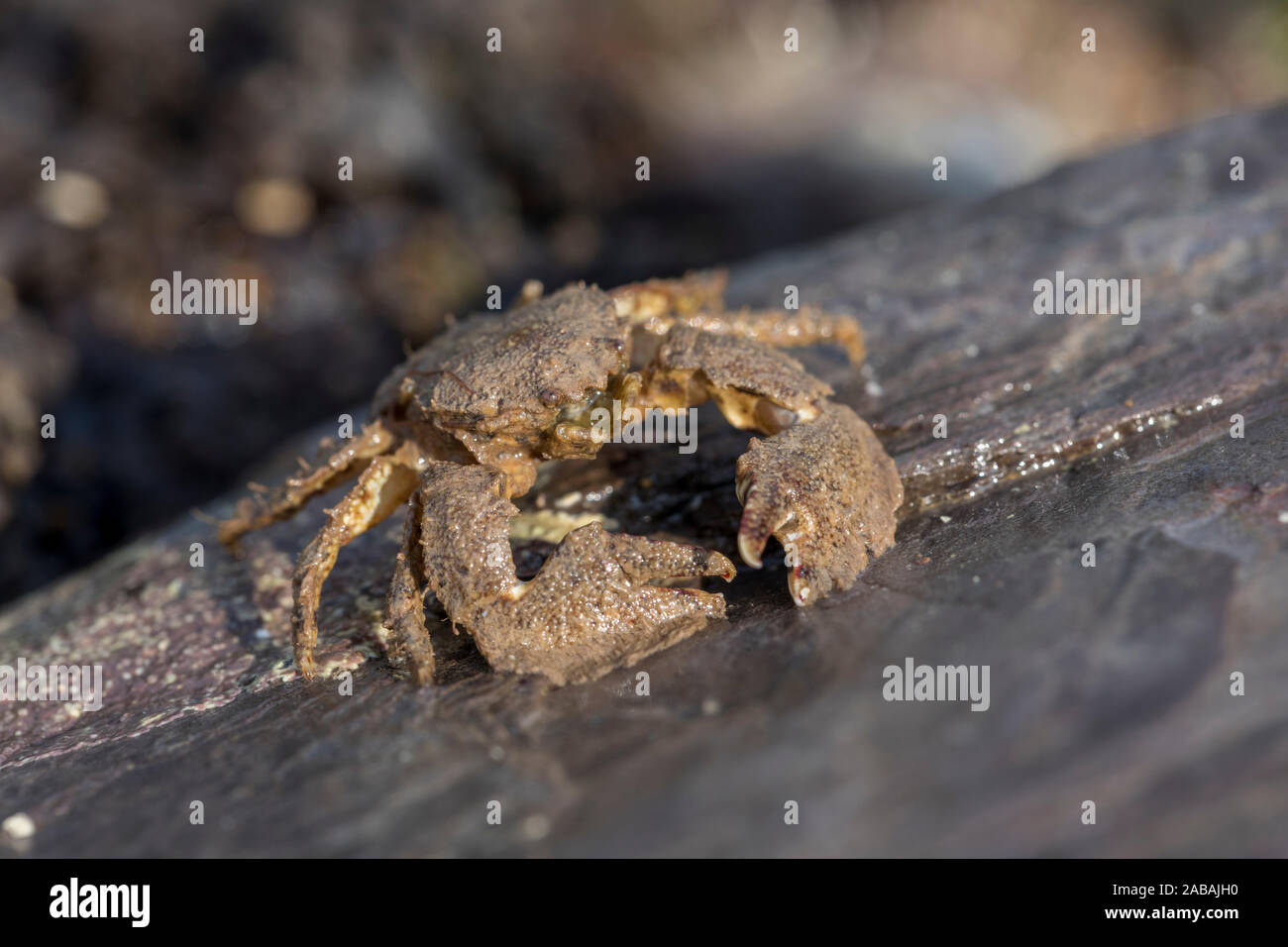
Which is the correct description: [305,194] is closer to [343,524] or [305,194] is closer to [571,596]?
[343,524]

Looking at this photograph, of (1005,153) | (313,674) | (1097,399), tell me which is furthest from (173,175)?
(1005,153)

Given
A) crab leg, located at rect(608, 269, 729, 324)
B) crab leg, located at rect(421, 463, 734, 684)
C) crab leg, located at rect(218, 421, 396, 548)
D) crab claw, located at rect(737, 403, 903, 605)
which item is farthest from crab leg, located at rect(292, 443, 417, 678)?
crab claw, located at rect(737, 403, 903, 605)

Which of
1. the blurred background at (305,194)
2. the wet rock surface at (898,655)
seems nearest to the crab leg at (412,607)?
the wet rock surface at (898,655)

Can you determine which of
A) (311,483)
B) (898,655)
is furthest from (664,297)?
(898,655)

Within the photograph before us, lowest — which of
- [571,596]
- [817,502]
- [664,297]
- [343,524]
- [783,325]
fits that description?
[571,596]

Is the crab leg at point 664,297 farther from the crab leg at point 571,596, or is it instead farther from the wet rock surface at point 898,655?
the crab leg at point 571,596
